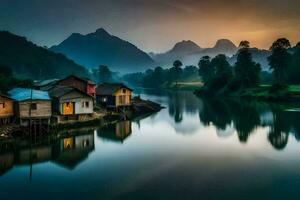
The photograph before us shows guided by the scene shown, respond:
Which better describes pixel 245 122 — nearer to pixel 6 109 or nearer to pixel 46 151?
pixel 46 151

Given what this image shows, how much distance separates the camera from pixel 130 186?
23656 mm

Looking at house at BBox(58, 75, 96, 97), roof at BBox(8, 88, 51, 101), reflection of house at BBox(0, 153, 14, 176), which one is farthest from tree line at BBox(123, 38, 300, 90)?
reflection of house at BBox(0, 153, 14, 176)

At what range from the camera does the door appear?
46.5 meters

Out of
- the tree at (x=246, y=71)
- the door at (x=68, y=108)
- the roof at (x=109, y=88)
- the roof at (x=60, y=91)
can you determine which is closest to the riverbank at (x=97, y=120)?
the door at (x=68, y=108)

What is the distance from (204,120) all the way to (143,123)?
39.6 ft

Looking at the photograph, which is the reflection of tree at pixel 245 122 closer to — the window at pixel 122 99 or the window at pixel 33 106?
the window at pixel 122 99

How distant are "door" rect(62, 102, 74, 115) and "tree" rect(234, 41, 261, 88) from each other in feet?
247

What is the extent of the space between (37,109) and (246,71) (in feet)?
267

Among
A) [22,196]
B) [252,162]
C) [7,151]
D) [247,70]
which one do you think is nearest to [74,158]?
[7,151]

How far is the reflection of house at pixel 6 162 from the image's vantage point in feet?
92.8

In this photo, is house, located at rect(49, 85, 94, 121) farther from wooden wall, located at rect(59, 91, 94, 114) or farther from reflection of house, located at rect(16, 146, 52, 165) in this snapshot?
reflection of house, located at rect(16, 146, 52, 165)

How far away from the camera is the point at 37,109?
140 feet

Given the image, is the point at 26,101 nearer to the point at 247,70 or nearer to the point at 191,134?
the point at 191,134

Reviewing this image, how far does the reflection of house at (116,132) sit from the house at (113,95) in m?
9.37
